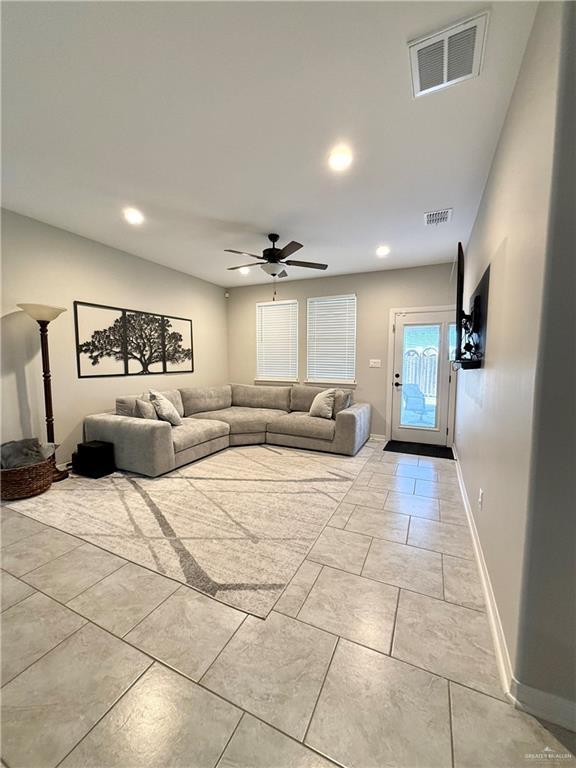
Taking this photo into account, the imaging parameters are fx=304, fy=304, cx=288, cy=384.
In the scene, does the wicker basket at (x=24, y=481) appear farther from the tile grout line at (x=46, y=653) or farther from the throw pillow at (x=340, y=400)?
the throw pillow at (x=340, y=400)

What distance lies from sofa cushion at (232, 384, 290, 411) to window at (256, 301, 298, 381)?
1.59 ft

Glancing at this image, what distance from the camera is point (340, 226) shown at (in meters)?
3.31

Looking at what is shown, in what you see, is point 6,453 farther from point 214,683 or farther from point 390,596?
point 390,596

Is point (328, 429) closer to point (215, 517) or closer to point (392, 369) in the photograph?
point (392, 369)

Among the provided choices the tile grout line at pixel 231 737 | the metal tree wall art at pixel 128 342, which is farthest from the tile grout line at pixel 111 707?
the metal tree wall art at pixel 128 342

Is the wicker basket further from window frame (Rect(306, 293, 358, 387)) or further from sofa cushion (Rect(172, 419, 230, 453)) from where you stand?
window frame (Rect(306, 293, 358, 387))

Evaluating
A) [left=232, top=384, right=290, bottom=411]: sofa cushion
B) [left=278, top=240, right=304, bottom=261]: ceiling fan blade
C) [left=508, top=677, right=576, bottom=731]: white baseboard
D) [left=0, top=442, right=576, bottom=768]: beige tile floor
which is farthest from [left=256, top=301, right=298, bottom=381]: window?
[left=508, top=677, right=576, bottom=731]: white baseboard

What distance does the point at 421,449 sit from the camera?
4.54 metres

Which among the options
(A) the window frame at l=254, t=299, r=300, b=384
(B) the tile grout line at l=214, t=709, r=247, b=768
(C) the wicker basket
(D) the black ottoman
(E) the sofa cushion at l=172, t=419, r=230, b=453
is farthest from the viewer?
(A) the window frame at l=254, t=299, r=300, b=384

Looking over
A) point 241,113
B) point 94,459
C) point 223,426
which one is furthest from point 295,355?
point 241,113

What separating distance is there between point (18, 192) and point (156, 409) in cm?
246

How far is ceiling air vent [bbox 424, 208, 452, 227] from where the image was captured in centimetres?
298

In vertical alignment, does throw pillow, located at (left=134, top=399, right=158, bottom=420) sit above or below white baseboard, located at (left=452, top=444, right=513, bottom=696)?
above

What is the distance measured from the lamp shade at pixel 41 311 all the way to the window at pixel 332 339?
146 inches
